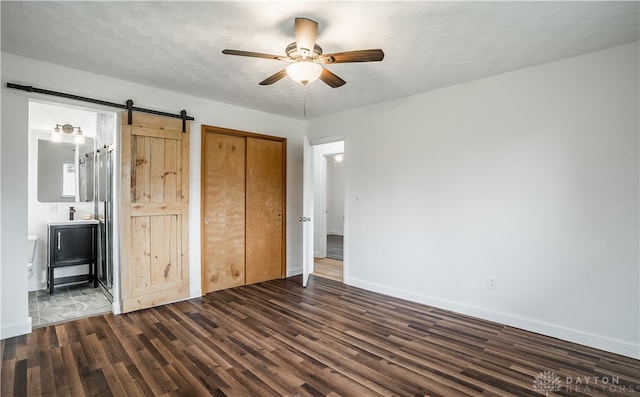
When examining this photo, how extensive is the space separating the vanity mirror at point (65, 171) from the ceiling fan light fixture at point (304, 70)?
3857 millimetres

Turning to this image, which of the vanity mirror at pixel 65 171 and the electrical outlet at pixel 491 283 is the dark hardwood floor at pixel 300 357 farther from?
the vanity mirror at pixel 65 171

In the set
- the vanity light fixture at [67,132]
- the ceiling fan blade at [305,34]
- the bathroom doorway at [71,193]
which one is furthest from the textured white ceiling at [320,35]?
the vanity light fixture at [67,132]

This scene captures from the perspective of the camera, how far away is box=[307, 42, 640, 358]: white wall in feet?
8.46

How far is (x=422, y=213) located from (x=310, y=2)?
260 centimetres

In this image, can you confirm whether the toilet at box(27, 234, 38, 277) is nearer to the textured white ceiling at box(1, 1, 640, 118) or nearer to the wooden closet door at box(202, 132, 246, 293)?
the wooden closet door at box(202, 132, 246, 293)

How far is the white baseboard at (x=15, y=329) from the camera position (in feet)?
9.04

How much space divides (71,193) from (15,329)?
7.39 feet

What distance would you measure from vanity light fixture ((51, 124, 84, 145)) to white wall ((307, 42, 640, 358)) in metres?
4.15

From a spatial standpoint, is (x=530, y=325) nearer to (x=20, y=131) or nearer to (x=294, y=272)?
(x=294, y=272)

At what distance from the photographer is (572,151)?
2.78 m

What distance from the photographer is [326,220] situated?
686cm

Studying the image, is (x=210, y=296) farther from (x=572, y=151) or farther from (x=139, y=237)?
(x=572, y=151)

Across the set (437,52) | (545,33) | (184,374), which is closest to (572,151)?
(545,33)

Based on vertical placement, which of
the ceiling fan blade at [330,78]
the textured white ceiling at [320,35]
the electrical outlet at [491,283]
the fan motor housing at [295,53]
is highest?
the textured white ceiling at [320,35]
